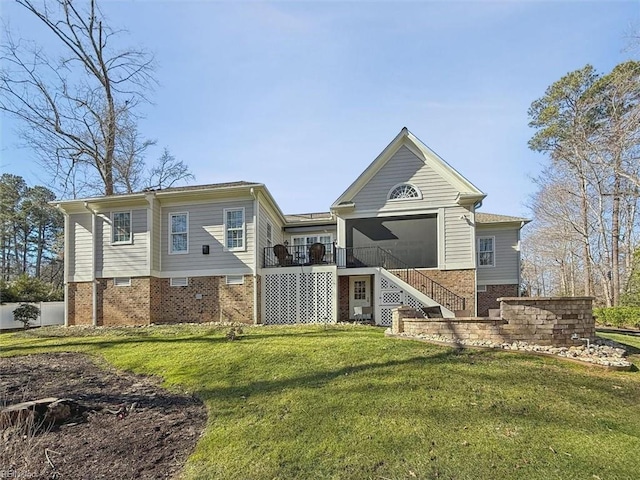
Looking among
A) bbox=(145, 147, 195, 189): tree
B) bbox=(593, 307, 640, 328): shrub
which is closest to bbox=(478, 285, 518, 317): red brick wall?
bbox=(593, 307, 640, 328): shrub

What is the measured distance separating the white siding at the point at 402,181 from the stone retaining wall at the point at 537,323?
6027 millimetres

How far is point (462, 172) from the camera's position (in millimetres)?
13227

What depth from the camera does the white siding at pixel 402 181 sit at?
1341 centimetres

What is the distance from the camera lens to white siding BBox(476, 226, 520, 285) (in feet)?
56.1

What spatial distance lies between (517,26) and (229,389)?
1041 cm

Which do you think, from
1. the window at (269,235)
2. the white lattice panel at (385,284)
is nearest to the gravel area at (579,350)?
the white lattice panel at (385,284)

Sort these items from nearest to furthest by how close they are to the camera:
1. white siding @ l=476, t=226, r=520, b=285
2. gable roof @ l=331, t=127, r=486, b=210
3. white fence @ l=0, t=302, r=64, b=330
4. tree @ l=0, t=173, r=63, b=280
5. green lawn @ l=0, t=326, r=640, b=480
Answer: green lawn @ l=0, t=326, r=640, b=480
gable roof @ l=331, t=127, r=486, b=210
white siding @ l=476, t=226, r=520, b=285
white fence @ l=0, t=302, r=64, b=330
tree @ l=0, t=173, r=63, b=280

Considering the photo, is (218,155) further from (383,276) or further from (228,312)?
(383,276)

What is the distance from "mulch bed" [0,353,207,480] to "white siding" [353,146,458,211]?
9.47 metres

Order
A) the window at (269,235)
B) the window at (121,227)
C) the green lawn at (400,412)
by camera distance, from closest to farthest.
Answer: the green lawn at (400,412) → the window at (121,227) → the window at (269,235)

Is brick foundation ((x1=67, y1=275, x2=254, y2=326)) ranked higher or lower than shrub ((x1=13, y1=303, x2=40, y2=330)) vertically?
higher

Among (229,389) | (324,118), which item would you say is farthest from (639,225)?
(229,389)

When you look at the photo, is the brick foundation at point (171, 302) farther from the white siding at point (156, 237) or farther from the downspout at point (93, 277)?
the white siding at point (156, 237)

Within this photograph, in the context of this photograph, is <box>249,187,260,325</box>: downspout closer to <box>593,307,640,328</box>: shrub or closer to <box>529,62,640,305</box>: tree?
<box>529,62,640,305</box>: tree
